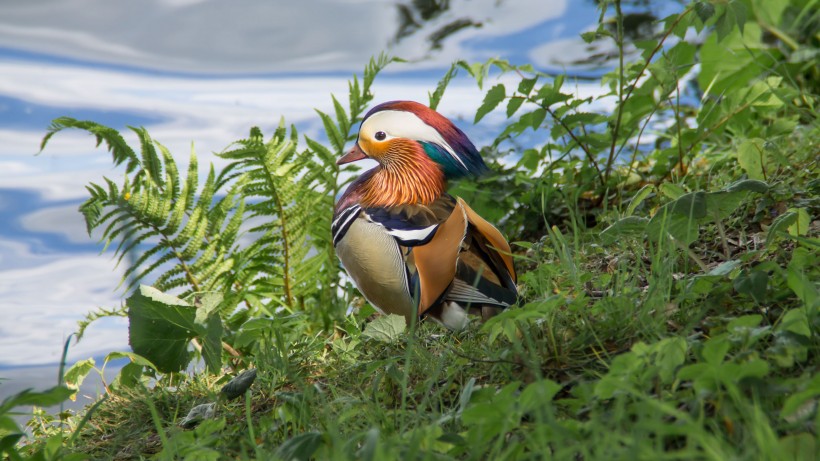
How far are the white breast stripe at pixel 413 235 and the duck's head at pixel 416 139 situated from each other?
30cm

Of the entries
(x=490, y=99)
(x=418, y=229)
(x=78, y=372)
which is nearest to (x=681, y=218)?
(x=418, y=229)

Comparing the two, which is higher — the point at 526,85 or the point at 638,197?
the point at 526,85

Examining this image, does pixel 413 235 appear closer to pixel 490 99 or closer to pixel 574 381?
pixel 574 381

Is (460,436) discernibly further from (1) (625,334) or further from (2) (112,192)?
(2) (112,192)

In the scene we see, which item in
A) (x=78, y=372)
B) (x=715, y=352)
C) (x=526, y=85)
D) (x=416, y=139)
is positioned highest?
(x=526, y=85)

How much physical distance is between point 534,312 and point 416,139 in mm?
1169

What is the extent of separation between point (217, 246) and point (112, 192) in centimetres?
65

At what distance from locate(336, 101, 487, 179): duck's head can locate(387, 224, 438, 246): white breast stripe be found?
0.99 feet

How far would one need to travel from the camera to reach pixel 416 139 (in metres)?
2.75

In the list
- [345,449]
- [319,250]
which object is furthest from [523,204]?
[345,449]

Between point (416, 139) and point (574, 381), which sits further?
point (416, 139)

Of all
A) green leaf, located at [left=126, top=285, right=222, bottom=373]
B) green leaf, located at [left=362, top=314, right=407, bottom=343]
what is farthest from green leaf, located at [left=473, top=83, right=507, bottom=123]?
green leaf, located at [left=126, top=285, right=222, bottom=373]

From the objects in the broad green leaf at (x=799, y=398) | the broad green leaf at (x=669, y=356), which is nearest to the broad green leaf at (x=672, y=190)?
the broad green leaf at (x=669, y=356)

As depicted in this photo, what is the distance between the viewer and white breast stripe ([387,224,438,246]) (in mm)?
2502
